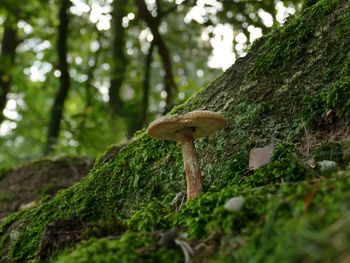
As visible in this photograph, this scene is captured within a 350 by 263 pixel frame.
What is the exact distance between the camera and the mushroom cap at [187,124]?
2656mm

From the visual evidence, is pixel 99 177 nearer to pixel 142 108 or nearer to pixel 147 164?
pixel 147 164

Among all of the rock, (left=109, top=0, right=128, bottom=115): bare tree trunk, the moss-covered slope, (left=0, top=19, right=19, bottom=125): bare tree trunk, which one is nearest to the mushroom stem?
the moss-covered slope

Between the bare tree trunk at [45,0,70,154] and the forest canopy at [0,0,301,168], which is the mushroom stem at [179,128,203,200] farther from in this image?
the bare tree trunk at [45,0,70,154]

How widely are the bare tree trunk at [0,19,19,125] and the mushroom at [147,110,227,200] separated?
9.71 meters

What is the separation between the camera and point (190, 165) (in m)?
2.86

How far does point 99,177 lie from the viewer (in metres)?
3.60

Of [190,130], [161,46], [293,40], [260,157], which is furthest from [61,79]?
[260,157]

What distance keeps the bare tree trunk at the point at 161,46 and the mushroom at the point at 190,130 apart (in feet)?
18.1

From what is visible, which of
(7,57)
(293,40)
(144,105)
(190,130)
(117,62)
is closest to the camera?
(190,130)

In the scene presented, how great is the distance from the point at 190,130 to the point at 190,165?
231 millimetres

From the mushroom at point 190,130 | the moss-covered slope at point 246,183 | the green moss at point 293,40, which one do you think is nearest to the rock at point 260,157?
the moss-covered slope at point 246,183

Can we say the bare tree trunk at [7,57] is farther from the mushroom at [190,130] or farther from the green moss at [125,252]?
the green moss at [125,252]

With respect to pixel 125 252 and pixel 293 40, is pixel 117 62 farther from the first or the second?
pixel 125 252

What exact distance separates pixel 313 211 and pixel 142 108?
9481 millimetres
